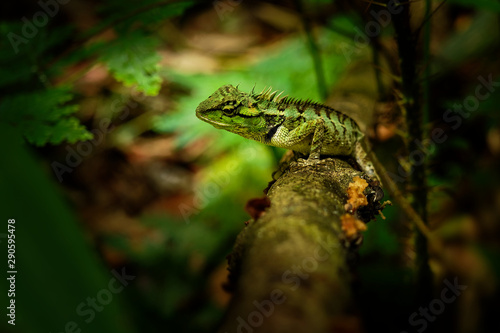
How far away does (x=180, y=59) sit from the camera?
813 centimetres

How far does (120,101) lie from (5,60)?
386 cm

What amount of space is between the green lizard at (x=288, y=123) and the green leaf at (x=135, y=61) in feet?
1.62

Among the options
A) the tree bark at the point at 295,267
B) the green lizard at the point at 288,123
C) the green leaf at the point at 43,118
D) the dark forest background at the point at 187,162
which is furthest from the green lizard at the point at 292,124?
the green leaf at the point at 43,118

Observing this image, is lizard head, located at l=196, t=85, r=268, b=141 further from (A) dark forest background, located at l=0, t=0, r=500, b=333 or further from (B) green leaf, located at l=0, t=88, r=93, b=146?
(B) green leaf, located at l=0, t=88, r=93, b=146

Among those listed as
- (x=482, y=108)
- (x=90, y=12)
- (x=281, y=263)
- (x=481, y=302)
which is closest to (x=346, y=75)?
(x=482, y=108)

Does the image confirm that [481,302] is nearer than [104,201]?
Yes

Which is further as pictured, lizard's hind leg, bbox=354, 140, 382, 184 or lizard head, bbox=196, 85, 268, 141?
lizard head, bbox=196, 85, 268, 141

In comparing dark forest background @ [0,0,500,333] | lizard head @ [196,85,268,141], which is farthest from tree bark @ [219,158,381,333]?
lizard head @ [196,85,268,141]

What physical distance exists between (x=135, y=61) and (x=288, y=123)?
1476 millimetres

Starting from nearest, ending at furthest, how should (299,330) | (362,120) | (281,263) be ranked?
(299,330) < (281,263) < (362,120)

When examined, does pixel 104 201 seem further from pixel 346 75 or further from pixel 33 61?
pixel 346 75

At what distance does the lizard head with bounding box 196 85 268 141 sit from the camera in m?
3.23

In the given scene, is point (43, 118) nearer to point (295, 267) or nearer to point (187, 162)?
point (295, 267)

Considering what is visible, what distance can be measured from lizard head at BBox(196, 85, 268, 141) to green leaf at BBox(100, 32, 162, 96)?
469 millimetres
